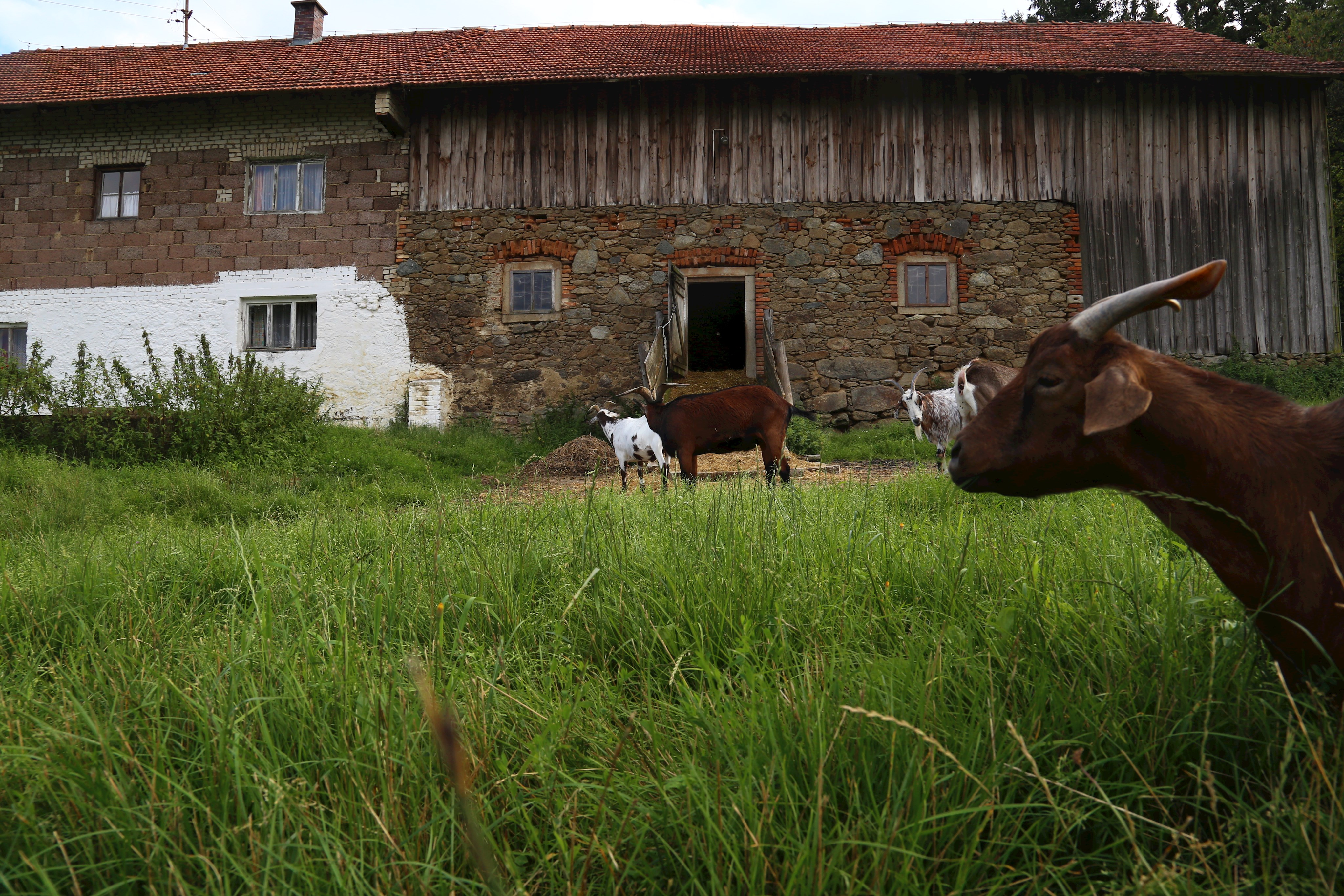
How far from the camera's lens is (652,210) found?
1386cm

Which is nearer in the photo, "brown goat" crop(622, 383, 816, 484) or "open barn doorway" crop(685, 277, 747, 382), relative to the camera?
"brown goat" crop(622, 383, 816, 484)

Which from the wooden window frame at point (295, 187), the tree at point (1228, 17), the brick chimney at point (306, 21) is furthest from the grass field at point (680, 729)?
the tree at point (1228, 17)

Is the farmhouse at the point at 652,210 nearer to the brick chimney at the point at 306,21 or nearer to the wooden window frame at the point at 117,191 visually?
the wooden window frame at the point at 117,191

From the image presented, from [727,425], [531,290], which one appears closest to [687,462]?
[727,425]

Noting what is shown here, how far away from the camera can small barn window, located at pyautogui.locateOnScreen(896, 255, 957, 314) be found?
1353 centimetres

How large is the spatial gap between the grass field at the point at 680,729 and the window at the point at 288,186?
1319 cm

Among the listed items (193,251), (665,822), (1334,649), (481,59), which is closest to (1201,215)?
(481,59)

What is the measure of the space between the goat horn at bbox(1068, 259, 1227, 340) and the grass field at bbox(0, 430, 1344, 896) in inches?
28.0

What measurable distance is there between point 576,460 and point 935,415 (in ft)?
15.6

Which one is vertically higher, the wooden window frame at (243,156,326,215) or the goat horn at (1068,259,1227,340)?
the wooden window frame at (243,156,326,215)

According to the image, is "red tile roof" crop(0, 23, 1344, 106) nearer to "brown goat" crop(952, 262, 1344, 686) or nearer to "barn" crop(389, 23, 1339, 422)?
"barn" crop(389, 23, 1339, 422)

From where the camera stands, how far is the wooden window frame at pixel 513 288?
45.6ft

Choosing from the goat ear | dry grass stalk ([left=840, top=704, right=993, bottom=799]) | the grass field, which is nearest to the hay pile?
the grass field

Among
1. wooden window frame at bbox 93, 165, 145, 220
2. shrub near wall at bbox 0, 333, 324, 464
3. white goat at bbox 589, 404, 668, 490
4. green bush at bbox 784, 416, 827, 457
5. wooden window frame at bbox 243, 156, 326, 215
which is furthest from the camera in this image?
wooden window frame at bbox 93, 165, 145, 220
